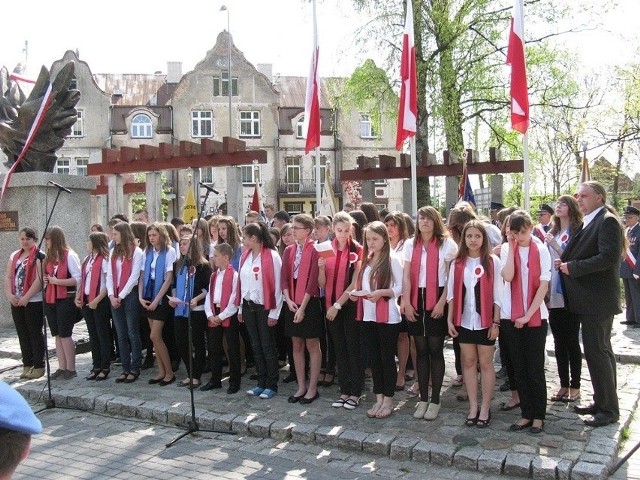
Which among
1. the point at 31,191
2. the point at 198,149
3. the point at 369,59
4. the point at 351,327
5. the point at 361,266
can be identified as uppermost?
the point at 369,59

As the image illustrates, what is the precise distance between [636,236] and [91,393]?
8.94m

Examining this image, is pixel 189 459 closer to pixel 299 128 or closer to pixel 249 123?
pixel 299 128

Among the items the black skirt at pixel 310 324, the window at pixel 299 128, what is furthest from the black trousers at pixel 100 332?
the window at pixel 299 128

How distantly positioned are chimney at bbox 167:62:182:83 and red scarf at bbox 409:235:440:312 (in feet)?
160

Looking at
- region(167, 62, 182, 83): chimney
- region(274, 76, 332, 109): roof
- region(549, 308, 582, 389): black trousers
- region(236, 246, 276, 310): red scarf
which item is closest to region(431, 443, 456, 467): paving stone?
region(549, 308, 582, 389): black trousers

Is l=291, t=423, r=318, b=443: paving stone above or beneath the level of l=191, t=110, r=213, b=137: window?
beneath

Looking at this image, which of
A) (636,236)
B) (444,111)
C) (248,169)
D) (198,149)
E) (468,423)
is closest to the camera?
(468,423)

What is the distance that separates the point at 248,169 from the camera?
1955 inches

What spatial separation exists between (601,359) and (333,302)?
102 inches

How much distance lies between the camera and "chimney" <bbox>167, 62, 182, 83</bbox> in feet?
172

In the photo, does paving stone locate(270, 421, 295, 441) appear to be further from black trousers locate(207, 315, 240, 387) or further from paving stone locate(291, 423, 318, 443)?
black trousers locate(207, 315, 240, 387)

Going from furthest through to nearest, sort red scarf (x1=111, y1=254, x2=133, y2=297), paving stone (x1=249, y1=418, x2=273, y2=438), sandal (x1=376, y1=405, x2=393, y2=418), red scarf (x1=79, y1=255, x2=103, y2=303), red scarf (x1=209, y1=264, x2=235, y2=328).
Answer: red scarf (x1=79, y1=255, x2=103, y2=303) → red scarf (x1=111, y1=254, x2=133, y2=297) → red scarf (x1=209, y1=264, x2=235, y2=328) → sandal (x1=376, y1=405, x2=393, y2=418) → paving stone (x1=249, y1=418, x2=273, y2=438)

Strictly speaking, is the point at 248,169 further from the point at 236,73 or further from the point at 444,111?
the point at 444,111

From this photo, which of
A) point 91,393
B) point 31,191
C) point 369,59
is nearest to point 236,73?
point 369,59
